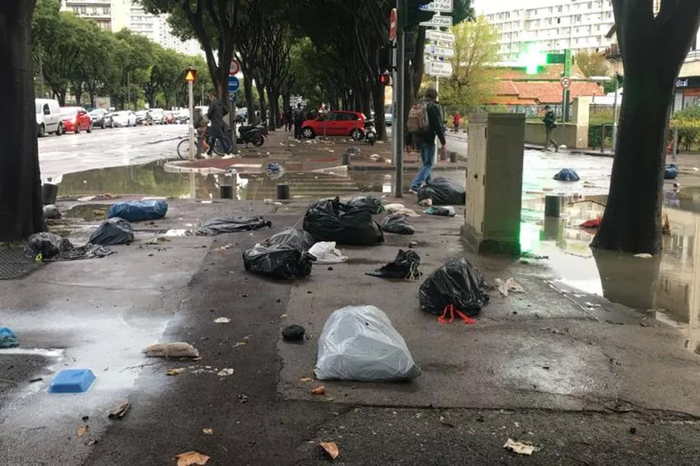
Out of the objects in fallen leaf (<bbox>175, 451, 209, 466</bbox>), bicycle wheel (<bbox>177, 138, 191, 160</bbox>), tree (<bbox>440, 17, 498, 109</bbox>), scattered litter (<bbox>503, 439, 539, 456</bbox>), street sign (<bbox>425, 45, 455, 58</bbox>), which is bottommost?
fallen leaf (<bbox>175, 451, 209, 466</bbox>)

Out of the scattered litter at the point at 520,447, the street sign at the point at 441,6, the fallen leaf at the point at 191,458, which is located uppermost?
the street sign at the point at 441,6

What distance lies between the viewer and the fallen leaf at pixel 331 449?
366 centimetres

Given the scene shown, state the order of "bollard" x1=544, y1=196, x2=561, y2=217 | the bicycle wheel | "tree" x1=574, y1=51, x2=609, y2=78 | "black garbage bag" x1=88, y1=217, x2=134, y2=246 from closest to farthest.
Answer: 1. "black garbage bag" x1=88, y1=217, x2=134, y2=246
2. "bollard" x1=544, y1=196, x2=561, y2=217
3. the bicycle wheel
4. "tree" x1=574, y1=51, x2=609, y2=78

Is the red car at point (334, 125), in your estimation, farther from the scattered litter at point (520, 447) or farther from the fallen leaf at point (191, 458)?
the fallen leaf at point (191, 458)

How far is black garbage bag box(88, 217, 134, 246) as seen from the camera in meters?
9.16

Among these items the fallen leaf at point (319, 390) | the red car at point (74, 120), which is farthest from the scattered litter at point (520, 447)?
the red car at point (74, 120)

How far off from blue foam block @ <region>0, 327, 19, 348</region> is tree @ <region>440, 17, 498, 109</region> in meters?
74.7

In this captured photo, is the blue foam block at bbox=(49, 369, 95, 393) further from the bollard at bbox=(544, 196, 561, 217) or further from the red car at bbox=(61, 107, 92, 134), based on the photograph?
the red car at bbox=(61, 107, 92, 134)

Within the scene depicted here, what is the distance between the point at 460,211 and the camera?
12.6 meters

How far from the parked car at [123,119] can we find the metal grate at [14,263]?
54698 millimetres

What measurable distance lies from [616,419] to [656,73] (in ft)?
17.8

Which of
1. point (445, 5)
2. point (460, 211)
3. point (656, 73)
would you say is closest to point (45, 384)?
point (656, 73)

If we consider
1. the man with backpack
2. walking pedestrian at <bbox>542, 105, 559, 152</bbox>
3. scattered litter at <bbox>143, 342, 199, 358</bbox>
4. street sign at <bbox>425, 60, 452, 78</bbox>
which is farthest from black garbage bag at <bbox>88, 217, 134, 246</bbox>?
walking pedestrian at <bbox>542, 105, 559, 152</bbox>

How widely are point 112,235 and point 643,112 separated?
21.6ft
